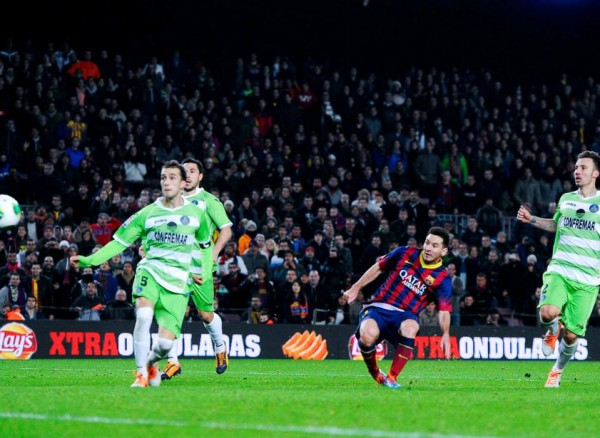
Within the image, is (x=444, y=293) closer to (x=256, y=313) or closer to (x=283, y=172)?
(x=256, y=313)

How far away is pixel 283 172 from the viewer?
2894 centimetres

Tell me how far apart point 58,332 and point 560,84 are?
71.3ft

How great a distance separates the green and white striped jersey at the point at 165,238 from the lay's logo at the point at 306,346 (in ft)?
40.2

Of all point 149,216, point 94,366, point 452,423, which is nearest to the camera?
point 452,423

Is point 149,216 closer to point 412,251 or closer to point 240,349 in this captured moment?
point 412,251

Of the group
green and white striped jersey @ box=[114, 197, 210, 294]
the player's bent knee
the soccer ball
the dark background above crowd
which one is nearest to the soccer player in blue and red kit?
the player's bent knee

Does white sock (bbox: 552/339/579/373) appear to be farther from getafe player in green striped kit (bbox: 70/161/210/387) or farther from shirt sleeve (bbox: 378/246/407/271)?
getafe player in green striped kit (bbox: 70/161/210/387)

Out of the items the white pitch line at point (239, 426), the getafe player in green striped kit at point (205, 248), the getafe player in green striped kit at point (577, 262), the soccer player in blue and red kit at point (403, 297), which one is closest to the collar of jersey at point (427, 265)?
the soccer player in blue and red kit at point (403, 297)

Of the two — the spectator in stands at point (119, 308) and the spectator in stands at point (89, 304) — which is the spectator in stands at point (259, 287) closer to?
the spectator in stands at point (119, 308)

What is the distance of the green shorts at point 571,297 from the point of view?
44.8 feet

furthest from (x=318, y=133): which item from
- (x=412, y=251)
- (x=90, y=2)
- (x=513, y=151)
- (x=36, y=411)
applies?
(x=36, y=411)

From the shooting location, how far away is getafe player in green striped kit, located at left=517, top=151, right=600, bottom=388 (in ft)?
44.8

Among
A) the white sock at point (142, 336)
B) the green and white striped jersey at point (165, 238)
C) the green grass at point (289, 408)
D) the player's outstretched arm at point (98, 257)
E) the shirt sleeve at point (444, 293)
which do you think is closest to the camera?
the green grass at point (289, 408)

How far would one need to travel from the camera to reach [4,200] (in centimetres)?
1316
